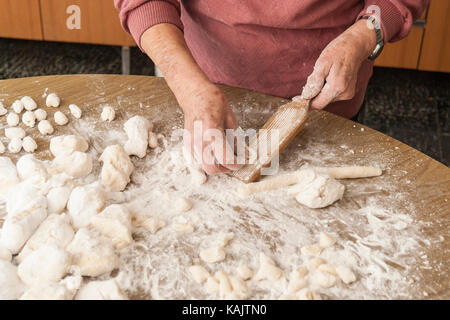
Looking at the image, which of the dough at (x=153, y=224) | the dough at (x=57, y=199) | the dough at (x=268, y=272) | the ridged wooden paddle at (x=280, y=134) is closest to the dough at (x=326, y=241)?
the dough at (x=268, y=272)

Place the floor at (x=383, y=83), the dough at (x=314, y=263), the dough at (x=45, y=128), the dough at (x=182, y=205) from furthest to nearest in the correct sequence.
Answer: the floor at (x=383, y=83) → the dough at (x=45, y=128) → the dough at (x=182, y=205) → the dough at (x=314, y=263)

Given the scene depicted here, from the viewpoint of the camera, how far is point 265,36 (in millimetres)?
1438

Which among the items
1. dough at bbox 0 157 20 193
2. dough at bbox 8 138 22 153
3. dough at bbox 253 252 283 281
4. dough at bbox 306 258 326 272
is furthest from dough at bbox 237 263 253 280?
dough at bbox 8 138 22 153

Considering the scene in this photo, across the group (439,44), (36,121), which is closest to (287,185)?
(36,121)

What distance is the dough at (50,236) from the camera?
3.20 feet

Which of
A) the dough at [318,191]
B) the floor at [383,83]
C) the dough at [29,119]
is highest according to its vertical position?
the dough at [29,119]

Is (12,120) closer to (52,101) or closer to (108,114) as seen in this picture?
(52,101)

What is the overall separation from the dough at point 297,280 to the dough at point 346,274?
6 centimetres

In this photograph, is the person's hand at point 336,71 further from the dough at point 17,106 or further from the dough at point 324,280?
the dough at point 17,106

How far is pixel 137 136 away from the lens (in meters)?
1.27

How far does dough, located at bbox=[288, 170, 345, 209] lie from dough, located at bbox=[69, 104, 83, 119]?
0.63 metres

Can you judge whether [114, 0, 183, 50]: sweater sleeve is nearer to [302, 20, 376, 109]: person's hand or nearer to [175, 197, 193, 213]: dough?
[302, 20, 376, 109]: person's hand

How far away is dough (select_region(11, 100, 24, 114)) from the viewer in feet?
4.48
